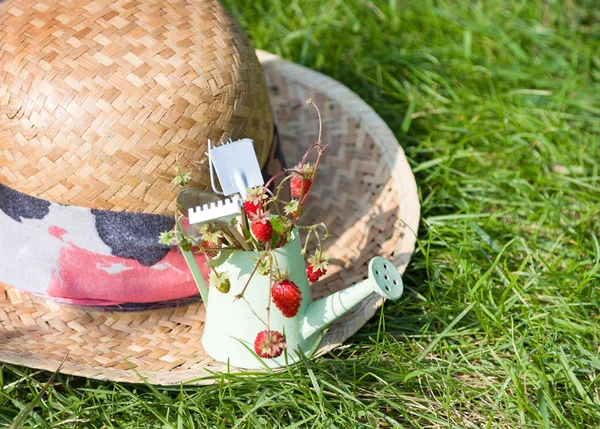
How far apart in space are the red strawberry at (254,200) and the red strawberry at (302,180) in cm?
7

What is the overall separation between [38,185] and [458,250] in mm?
914

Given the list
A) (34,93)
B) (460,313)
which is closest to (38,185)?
(34,93)

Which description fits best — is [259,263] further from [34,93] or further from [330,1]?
[330,1]

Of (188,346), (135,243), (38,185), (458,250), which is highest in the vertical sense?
(38,185)

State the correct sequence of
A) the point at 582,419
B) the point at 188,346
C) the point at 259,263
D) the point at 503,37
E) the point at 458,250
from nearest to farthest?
the point at 259,263 < the point at 582,419 < the point at 188,346 < the point at 458,250 < the point at 503,37

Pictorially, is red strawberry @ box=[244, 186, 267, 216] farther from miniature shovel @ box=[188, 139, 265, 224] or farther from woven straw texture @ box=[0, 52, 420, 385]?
woven straw texture @ box=[0, 52, 420, 385]

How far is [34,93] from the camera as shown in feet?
4.13

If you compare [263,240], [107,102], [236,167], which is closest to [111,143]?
[107,102]

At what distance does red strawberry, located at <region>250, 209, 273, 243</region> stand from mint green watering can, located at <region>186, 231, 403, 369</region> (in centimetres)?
5

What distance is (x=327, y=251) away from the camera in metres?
1.62

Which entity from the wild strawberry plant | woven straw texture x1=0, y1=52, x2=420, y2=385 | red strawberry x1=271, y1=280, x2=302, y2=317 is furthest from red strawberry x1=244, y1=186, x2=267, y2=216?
woven straw texture x1=0, y1=52, x2=420, y2=385

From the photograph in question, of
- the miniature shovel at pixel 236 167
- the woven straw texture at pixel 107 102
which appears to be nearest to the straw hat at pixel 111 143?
the woven straw texture at pixel 107 102

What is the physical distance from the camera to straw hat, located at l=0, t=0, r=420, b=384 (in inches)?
49.8

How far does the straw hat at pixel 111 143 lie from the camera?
4.15 feet
